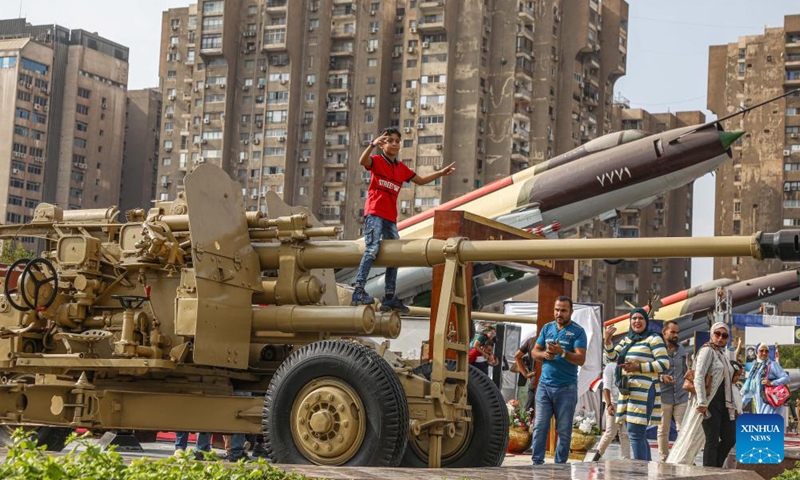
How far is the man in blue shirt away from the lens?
12078 millimetres

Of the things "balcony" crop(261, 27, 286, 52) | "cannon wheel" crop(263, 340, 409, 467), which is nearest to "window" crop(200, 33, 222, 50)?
"balcony" crop(261, 27, 286, 52)

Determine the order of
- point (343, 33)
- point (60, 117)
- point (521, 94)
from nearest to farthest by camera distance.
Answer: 1. point (521, 94)
2. point (343, 33)
3. point (60, 117)

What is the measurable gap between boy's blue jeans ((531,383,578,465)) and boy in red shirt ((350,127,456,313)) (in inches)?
73.1

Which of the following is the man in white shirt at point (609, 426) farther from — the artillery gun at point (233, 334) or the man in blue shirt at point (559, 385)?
the artillery gun at point (233, 334)

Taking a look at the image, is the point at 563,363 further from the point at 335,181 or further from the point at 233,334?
the point at 335,181

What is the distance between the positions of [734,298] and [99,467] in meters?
44.3

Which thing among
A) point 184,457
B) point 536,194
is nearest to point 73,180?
point 536,194

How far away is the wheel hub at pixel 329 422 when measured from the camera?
9.65m

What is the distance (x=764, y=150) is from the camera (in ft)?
312

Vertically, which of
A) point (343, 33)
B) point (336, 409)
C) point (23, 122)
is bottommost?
point (336, 409)

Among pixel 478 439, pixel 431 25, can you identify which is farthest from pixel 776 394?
pixel 431 25

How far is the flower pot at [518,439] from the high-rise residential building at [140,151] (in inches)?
3428

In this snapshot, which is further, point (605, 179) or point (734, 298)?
point (734, 298)

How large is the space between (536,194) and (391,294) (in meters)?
18.7
